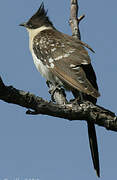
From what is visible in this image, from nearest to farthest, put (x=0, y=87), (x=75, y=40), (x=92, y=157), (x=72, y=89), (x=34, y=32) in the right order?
(x=0, y=87)
(x=92, y=157)
(x=72, y=89)
(x=75, y=40)
(x=34, y=32)

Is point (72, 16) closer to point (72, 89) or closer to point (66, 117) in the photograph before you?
point (72, 89)

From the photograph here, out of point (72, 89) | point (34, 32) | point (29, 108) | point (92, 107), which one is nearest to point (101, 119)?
point (92, 107)

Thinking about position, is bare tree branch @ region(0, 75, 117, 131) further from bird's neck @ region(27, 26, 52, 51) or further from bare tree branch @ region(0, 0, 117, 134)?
bird's neck @ region(27, 26, 52, 51)

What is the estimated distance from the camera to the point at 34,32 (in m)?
8.25

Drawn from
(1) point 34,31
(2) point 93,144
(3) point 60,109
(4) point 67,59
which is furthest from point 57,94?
(1) point 34,31

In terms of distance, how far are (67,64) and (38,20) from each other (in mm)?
2333

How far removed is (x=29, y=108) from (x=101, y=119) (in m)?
0.93

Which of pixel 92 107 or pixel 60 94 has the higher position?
pixel 92 107

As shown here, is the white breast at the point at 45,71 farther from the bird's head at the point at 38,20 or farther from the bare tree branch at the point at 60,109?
the bare tree branch at the point at 60,109

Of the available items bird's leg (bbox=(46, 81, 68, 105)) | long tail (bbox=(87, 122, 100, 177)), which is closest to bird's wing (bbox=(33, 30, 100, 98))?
bird's leg (bbox=(46, 81, 68, 105))

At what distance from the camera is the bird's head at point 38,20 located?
8448 mm

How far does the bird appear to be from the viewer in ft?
20.1

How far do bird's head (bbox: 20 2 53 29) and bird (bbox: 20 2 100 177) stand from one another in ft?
1.52

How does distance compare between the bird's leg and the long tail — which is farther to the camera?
the bird's leg
